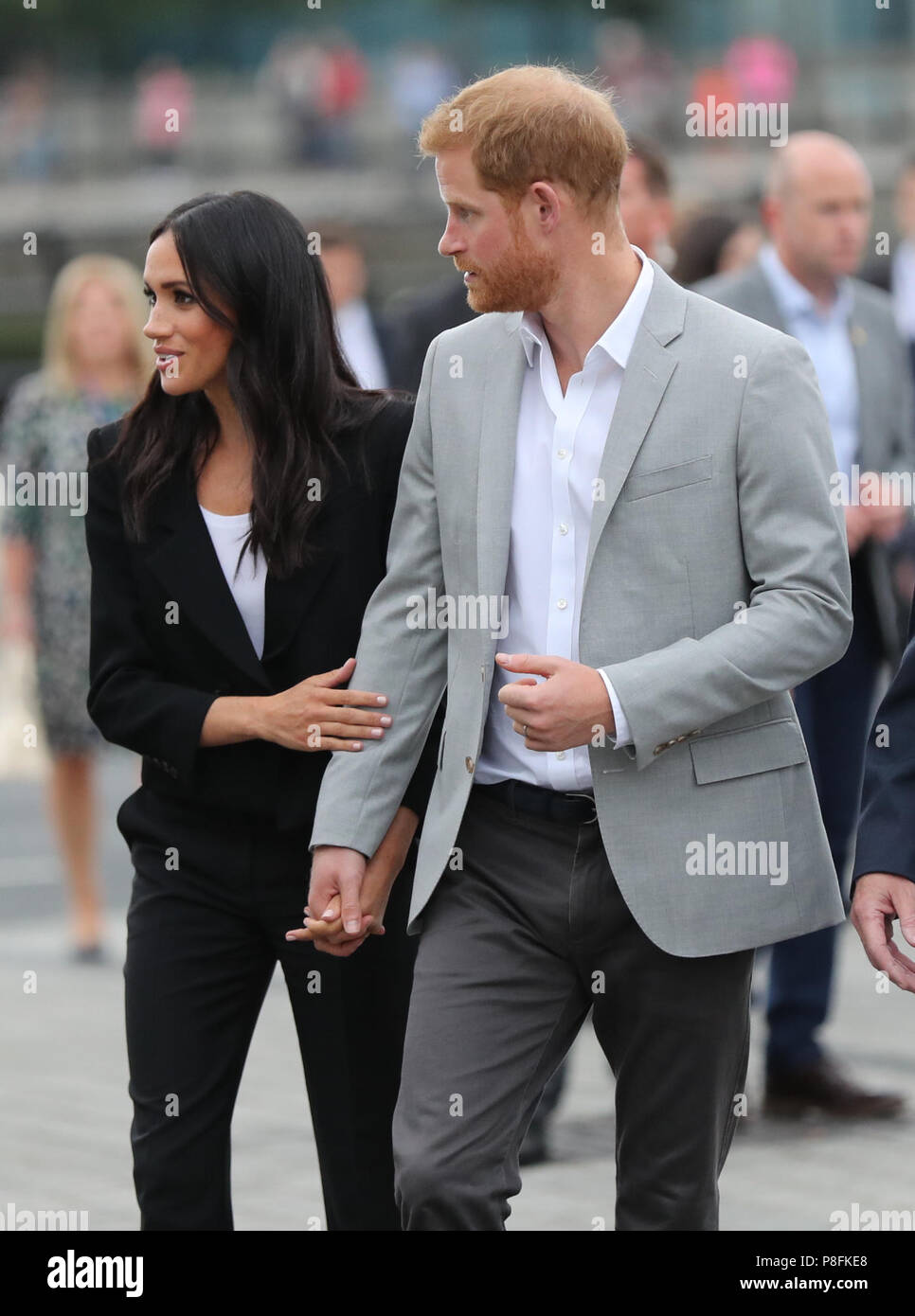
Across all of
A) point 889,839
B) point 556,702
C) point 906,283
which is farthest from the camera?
point 906,283

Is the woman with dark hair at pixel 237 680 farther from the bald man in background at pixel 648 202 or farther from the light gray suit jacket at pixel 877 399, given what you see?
the light gray suit jacket at pixel 877 399

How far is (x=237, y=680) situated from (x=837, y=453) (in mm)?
2807

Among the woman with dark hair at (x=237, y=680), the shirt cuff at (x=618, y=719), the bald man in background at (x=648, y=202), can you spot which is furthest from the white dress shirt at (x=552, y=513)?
the bald man in background at (x=648, y=202)

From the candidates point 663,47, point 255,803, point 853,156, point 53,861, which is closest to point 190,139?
point 663,47

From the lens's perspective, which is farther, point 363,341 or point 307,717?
point 363,341

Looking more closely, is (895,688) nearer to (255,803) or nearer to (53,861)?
(255,803)

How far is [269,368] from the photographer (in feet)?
→ 13.1

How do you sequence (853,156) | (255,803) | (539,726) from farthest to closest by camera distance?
(853,156) → (255,803) → (539,726)

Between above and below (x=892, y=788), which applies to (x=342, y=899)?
below

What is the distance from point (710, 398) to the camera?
3578mm

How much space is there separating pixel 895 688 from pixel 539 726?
0.58m

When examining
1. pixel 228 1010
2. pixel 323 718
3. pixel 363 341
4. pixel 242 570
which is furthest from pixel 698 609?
pixel 363 341

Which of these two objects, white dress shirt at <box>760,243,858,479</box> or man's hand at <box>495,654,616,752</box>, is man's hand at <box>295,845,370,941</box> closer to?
man's hand at <box>495,654,616,752</box>

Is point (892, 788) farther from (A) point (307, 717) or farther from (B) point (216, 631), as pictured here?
(B) point (216, 631)
